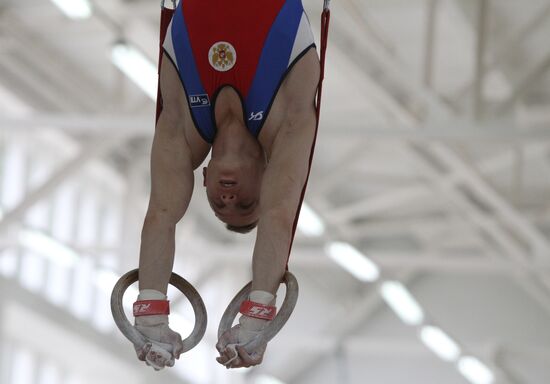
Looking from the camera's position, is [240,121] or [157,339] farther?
[240,121]

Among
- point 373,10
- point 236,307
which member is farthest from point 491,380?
point 236,307

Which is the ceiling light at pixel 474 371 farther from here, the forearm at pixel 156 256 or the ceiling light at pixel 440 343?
the forearm at pixel 156 256

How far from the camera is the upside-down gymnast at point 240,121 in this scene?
5125 mm

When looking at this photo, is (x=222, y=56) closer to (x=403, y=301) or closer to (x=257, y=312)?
(x=257, y=312)

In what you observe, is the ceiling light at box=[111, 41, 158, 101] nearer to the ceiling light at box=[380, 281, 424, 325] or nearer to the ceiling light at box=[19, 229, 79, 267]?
the ceiling light at box=[19, 229, 79, 267]

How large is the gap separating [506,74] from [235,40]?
11.4 metres

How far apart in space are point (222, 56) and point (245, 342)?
1.12 meters

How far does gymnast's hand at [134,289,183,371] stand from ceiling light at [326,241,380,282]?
1398 centimetres

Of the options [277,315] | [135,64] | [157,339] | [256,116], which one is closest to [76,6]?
[135,64]

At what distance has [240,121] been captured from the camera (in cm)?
521

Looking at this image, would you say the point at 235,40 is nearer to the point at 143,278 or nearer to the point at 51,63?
the point at 143,278

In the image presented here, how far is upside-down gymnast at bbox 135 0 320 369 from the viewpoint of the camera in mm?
5125

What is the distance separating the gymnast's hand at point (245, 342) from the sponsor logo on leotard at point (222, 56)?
2.92ft

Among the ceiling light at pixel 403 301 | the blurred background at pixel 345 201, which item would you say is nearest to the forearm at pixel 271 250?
the blurred background at pixel 345 201
